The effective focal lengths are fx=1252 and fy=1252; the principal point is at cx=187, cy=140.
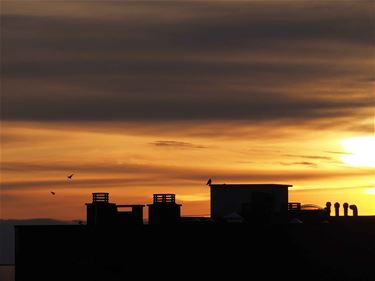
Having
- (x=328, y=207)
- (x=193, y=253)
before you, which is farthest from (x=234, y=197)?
(x=193, y=253)

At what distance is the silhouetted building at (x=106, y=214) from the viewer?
119 meters

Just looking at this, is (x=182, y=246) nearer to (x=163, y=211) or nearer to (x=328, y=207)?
(x=163, y=211)

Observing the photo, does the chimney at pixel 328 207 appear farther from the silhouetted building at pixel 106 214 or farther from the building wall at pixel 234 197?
the silhouetted building at pixel 106 214

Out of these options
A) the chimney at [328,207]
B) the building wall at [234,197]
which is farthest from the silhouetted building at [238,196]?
the chimney at [328,207]

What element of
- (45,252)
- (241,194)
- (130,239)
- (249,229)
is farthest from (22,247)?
(241,194)

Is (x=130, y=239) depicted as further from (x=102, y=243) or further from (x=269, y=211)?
(x=269, y=211)

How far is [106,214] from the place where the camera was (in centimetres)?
11875

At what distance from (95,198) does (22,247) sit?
834 cm

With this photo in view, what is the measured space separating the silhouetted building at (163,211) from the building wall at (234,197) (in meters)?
16.6

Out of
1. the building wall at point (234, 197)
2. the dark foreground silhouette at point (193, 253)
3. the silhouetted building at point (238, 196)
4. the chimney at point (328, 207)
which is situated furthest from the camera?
the chimney at point (328, 207)

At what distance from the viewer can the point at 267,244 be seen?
122188mm

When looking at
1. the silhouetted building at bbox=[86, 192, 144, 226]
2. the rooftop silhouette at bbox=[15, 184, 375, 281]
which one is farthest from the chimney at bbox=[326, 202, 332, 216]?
the silhouetted building at bbox=[86, 192, 144, 226]

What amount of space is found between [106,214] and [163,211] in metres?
6.32

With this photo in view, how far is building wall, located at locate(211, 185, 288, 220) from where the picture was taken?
139250 mm
